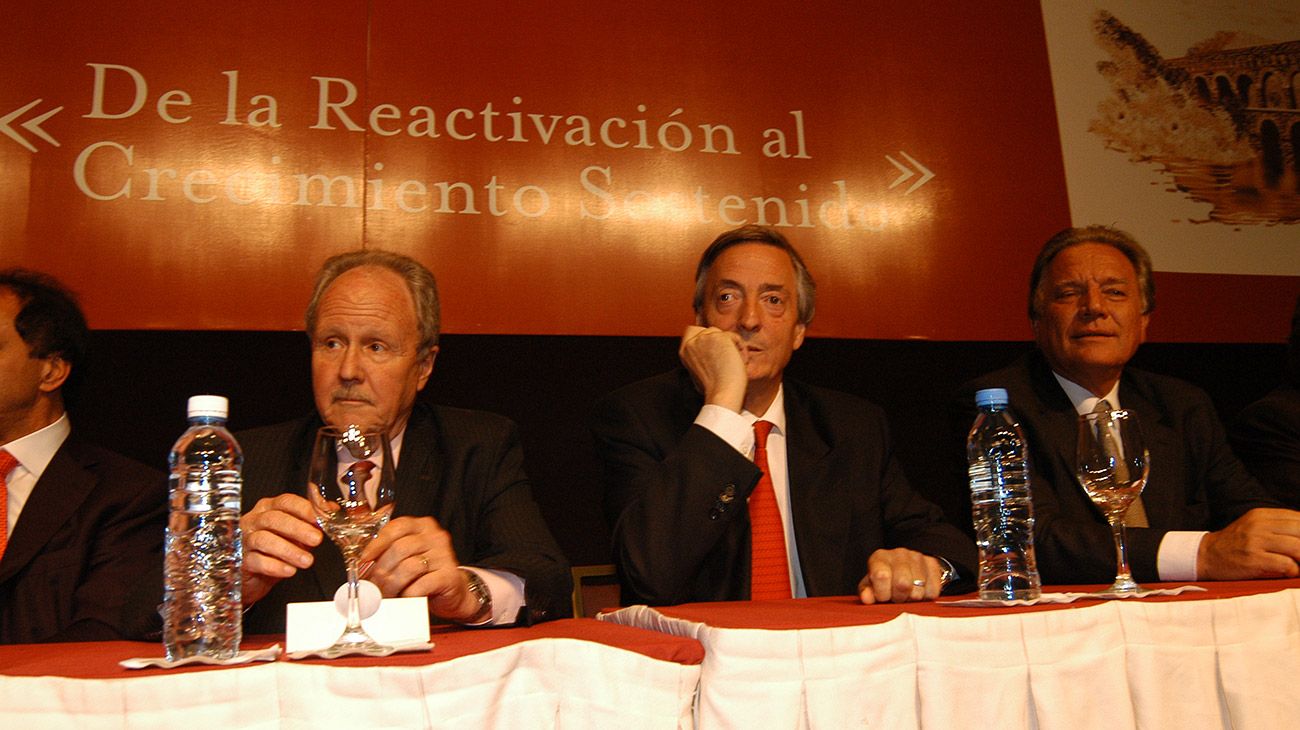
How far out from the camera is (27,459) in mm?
2422

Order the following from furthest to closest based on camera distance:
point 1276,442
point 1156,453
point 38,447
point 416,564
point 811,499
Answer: point 1276,442, point 1156,453, point 38,447, point 811,499, point 416,564

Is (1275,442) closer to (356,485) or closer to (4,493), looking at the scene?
(356,485)

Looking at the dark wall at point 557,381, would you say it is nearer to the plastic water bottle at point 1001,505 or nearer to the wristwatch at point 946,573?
the wristwatch at point 946,573

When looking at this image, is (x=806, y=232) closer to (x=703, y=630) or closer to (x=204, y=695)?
(x=703, y=630)

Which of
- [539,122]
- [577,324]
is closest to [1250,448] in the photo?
[577,324]

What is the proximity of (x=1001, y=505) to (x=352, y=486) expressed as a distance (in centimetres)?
106

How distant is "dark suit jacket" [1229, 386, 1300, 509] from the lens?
8.87ft

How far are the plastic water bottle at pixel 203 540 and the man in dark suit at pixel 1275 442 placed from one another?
259 centimetres

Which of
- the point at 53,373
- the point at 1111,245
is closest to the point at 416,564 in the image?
the point at 53,373

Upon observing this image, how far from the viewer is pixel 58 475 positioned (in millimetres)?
2270

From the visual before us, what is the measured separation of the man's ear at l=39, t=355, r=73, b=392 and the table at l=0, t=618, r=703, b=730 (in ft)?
5.17

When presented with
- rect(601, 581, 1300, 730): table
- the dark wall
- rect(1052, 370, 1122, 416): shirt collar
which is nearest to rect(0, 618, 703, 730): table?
rect(601, 581, 1300, 730): table

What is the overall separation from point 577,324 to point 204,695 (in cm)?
229

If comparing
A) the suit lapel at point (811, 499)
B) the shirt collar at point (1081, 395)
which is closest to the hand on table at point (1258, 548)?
the suit lapel at point (811, 499)
